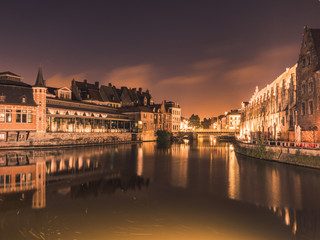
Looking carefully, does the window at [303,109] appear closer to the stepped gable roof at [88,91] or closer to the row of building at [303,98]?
the row of building at [303,98]

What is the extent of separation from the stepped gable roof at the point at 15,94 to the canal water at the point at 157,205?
28.1m

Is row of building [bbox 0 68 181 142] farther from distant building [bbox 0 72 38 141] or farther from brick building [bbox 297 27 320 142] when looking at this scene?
brick building [bbox 297 27 320 142]

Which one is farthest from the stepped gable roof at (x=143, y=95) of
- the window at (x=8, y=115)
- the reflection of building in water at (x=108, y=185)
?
the reflection of building in water at (x=108, y=185)

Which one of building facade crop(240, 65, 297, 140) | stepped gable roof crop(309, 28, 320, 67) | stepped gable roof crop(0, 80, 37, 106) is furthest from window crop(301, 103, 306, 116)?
stepped gable roof crop(0, 80, 37, 106)

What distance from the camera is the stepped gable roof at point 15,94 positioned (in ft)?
155

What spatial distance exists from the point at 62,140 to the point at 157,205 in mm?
44637

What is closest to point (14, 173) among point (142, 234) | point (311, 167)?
point (142, 234)

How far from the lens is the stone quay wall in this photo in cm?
4668

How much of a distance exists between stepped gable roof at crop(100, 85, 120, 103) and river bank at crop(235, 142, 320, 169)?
5985 cm

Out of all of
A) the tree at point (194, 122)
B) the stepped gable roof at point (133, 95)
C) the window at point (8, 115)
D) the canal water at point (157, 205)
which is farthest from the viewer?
the tree at point (194, 122)

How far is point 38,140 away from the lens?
49688mm

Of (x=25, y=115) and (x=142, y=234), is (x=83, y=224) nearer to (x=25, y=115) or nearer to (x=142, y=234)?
(x=142, y=234)

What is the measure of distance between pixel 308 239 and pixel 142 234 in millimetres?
7134

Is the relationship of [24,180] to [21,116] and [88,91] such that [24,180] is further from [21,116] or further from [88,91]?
[88,91]
